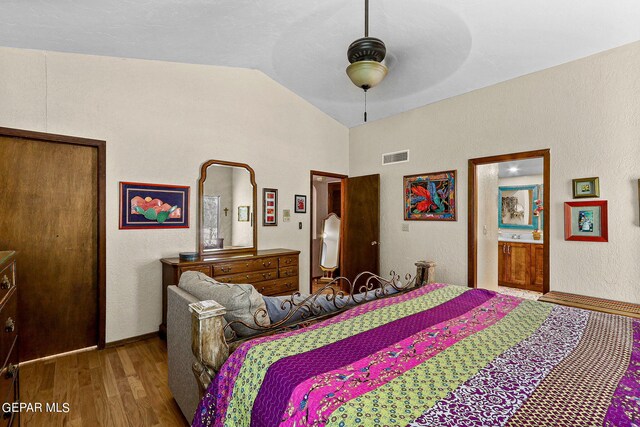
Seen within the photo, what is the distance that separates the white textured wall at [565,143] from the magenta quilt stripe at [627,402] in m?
2.28

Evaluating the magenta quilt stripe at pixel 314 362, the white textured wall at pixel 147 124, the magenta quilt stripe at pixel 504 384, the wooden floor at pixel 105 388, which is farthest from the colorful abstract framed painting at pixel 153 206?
the magenta quilt stripe at pixel 504 384

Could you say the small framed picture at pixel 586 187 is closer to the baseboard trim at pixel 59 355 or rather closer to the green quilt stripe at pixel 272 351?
the green quilt stripe at pixel 272 351

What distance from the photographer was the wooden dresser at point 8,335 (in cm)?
133

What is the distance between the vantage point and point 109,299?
3049mm

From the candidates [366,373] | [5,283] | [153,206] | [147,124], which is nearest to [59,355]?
[153,206]

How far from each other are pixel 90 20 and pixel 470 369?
131 inches

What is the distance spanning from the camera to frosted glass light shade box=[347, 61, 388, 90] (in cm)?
213

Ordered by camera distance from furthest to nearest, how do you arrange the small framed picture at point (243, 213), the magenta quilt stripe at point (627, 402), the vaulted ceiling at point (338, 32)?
1. the small framed picture at point (243, 213)
2. the vaulted ceiling at point (338, 32)
3. the magenta quilt stripe at point (627, 402)

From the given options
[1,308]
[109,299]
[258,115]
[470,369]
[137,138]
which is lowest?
[109,299]

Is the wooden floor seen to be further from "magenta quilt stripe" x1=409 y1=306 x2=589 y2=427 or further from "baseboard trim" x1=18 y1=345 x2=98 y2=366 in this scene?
"magenta quilt stripe" x1=409 y1=306 x2=589 y2=427

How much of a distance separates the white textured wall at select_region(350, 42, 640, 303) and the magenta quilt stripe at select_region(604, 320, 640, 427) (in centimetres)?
228

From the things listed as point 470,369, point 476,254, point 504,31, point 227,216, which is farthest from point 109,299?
point 504,31

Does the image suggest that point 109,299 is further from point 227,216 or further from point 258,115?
point 258,115

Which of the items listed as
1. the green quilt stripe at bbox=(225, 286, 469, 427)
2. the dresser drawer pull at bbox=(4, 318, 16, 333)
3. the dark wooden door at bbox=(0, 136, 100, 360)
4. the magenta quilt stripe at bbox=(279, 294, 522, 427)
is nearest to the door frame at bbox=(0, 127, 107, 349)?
the dark wooden door at bbox=(0, 136, 100, 360)
